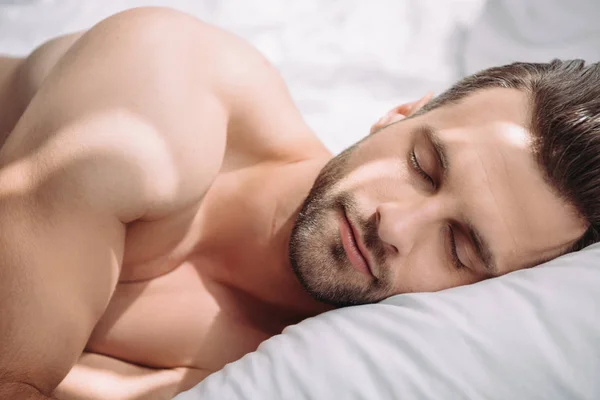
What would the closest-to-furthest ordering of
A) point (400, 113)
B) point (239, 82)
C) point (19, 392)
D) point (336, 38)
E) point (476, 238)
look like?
point (19, 392) < point (476, 238) < point (239, 82) < point (400, 113) < point (336, 38)

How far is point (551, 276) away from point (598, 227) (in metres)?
0.18

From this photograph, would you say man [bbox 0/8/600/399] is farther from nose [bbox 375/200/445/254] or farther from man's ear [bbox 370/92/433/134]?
man's ear [bbox 370/92/433/134]

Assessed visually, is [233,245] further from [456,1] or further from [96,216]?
[456,1]

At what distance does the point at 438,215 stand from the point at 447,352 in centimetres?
24

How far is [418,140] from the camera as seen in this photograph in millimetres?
927

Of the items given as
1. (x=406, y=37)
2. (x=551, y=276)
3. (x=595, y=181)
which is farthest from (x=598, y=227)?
(x=406, y=37)

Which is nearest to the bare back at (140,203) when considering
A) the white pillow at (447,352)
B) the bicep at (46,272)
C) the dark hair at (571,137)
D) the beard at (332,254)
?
the bicep at (46,272)

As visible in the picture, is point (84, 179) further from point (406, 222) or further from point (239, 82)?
point (406, 222)

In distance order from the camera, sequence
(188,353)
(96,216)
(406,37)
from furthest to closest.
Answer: (406,37) → (188,353) → (96,216)

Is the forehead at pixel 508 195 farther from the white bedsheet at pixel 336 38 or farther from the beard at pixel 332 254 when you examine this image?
the white bedsheet at pixel 336 38

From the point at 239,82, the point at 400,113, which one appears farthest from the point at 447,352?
the point at 400,113

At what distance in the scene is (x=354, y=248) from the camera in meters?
0.88

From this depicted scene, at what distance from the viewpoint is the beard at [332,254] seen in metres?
0.87

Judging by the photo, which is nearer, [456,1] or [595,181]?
[595,181]
